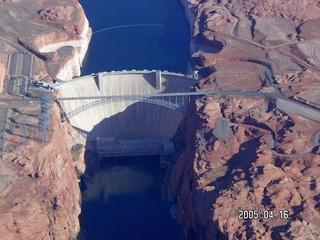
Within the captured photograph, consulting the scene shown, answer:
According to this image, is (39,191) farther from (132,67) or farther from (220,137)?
(132,67)

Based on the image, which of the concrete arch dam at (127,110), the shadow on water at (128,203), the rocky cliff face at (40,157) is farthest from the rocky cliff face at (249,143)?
the rocky cliff face at (40,157)

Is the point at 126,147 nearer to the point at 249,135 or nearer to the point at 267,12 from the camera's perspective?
the point at 249,135

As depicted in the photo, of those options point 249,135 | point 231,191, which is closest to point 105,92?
point 249,135

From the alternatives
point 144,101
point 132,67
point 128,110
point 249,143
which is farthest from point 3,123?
point 249,143

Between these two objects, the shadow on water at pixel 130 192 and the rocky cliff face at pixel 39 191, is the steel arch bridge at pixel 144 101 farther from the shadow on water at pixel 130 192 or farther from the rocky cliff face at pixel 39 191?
the rocky cliff face at pixel 39 191

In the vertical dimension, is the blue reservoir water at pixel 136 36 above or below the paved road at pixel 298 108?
above

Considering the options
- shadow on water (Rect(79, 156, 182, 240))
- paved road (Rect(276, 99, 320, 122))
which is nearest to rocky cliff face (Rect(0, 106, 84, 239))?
shadow on water (Rect(79, 156, 182, 240))

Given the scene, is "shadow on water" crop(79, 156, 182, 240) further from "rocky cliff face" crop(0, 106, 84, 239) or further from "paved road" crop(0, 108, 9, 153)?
"paved road" crop(0, 108, 9, 153)
